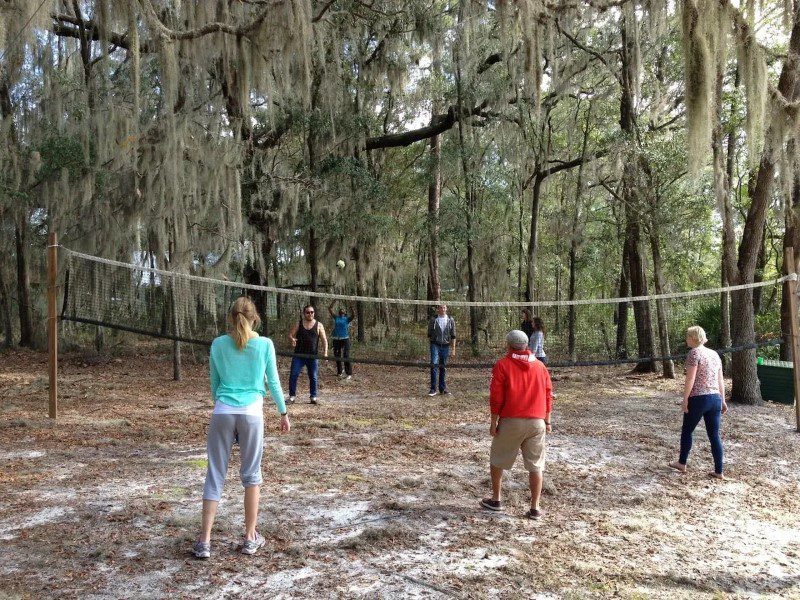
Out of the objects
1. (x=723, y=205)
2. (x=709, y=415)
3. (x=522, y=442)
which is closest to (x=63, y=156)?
(x=522, y=442)

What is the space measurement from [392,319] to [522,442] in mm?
20518

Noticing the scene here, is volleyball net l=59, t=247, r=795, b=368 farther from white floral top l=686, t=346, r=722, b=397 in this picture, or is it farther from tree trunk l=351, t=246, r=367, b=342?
white floral top l=686, t=346, r=722, b=397

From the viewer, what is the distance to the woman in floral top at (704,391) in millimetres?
5559

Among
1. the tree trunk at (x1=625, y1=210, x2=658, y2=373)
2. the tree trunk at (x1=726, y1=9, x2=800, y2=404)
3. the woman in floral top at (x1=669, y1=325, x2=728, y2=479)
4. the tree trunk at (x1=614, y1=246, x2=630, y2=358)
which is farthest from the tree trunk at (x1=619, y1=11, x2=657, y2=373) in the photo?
the woman in floral top at (x1=669, y1=325, x2=728, y2=479)

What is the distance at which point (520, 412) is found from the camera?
4.43 m

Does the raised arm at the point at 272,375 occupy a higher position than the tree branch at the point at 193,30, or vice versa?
the tree branch at the point at 193,30

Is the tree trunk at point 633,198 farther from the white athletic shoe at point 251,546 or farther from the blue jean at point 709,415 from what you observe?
the white athletic shoe at point 251,546

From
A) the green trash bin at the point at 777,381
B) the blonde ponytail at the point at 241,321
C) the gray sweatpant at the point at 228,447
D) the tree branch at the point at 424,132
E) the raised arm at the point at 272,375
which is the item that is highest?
the tree branch at the point at 424,132

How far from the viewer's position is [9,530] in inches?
152

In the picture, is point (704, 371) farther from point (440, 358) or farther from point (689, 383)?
point (440, 358)

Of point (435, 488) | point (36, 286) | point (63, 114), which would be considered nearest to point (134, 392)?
point (63, 114)

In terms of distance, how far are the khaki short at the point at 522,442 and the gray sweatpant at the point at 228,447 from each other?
1763 mm

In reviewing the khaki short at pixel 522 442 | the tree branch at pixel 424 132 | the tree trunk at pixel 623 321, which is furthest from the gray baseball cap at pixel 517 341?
the tree branch at pixel 424 132

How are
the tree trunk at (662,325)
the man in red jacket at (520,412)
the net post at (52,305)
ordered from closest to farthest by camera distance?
the man in red jacket at (520,412)
the net post at (52,305)
the tree trunk at (662,325)
